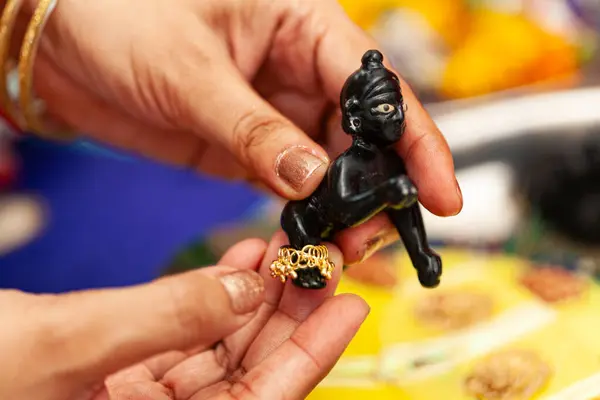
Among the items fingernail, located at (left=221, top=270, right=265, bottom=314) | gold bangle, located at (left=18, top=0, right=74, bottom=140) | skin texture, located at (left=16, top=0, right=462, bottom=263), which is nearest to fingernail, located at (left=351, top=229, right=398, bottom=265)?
skin texture, located at (left=16, top=0, right=462, bottom=263)

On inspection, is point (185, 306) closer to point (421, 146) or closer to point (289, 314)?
point (289, 314)

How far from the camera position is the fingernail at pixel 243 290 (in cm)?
70

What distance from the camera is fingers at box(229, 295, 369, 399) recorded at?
0.73 metres

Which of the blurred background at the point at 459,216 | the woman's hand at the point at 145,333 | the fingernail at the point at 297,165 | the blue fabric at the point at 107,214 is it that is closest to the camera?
the woman's hand at the point at 145,333

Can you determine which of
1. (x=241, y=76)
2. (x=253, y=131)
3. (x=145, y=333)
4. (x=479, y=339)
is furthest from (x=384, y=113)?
(x=479, y=339)

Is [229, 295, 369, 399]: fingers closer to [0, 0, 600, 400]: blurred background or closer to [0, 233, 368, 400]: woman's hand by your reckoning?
[0, 233, 368, 400]: woman's hand

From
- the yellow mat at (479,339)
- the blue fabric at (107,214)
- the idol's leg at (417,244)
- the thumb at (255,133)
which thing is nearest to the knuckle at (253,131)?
the thumb at (255,133)

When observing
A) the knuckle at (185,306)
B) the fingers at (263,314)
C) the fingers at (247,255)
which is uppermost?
the knuckle at (185,306)

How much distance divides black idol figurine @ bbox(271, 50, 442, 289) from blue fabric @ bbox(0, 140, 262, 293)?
0.99m

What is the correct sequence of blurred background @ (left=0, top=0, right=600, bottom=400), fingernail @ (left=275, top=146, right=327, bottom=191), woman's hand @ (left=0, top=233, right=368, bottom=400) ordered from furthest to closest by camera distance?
blurred background @ (left=0, top=0, right=600, bottom=400), fingernail @ (left=275, top=146, right=327, bottom=191), woman's hand @ (left=0, top=233, right=368, bottom=400)

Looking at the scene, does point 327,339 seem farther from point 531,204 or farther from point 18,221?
point 18,221

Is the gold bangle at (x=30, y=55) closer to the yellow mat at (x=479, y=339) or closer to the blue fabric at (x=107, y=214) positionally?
the blue fabric at (x=107, y=214)

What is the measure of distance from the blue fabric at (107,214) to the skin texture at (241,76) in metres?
0.72

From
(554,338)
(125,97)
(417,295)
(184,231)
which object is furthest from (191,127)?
(184,231)
